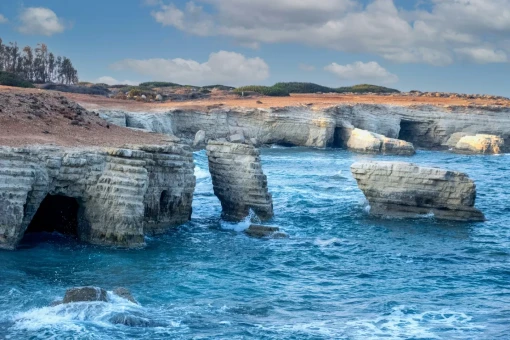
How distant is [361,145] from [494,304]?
131 ft

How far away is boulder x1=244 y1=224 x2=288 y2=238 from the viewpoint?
23.7m

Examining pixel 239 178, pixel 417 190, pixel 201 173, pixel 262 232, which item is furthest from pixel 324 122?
pixel 262 232

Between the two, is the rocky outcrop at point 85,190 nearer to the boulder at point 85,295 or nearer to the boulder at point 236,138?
the boulder at point 85,295

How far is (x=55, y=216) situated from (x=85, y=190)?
270 centimetres

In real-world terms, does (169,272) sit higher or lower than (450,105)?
lower

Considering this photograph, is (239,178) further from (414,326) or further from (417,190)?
(414,326)

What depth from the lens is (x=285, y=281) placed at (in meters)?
18.5

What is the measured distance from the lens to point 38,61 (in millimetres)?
75312

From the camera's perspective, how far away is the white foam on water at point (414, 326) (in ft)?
47.0

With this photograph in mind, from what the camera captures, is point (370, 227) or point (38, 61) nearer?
point (370, 227)

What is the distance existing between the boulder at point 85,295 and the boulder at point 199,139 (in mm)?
37147

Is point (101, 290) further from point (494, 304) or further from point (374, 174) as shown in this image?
point (374, 174)

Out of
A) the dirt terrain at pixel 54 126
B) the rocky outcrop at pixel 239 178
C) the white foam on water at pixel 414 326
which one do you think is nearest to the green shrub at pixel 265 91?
the dirt terrain at pixel 54 126

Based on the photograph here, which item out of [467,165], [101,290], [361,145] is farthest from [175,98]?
[101,290]
